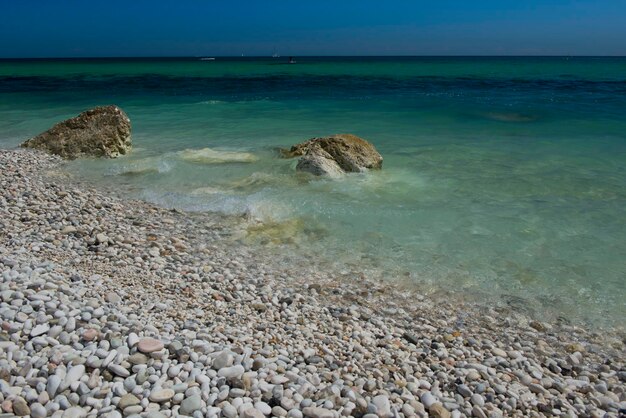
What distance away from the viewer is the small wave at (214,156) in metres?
12.0

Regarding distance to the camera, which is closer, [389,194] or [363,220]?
[363,220]

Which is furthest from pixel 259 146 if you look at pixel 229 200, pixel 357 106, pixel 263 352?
pixel 357 106

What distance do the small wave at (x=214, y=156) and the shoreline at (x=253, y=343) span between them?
18.4ft

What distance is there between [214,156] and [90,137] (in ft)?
10.3

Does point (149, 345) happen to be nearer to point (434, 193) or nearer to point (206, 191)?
point (206, 191)

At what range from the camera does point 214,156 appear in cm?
1250

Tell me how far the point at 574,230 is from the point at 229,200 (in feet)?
19.3

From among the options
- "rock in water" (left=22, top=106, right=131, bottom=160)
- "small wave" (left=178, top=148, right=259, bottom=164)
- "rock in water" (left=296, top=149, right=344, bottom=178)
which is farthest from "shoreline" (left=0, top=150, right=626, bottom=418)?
"rock in water" (left=22, top=106, right=131, bottom=160)

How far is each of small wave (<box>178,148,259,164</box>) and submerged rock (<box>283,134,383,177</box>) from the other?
6.57 ft

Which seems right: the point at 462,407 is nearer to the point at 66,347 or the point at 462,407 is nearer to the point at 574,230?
the point at 66,347

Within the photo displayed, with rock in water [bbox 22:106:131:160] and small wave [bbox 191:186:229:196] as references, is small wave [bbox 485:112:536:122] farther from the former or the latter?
rock in water [bbox 22:106:131:160]

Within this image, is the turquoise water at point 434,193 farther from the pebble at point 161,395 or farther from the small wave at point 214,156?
the pebble at point 161,395

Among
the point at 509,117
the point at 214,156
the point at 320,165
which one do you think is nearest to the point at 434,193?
the point at 320,165

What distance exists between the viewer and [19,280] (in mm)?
4660
